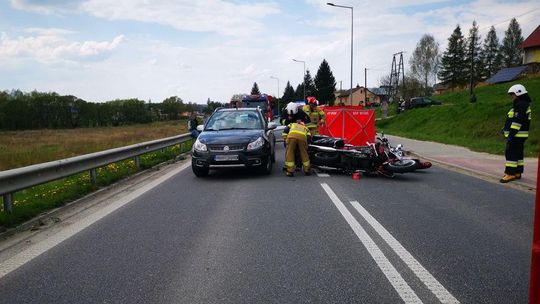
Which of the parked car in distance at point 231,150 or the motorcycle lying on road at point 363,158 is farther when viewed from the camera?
the motorcycle lying on road at point 363,158

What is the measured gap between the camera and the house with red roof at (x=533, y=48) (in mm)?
58406

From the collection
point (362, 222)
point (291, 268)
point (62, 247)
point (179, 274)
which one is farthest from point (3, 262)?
point (362, 222)

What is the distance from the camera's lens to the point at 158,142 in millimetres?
14438

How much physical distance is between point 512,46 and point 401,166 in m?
99.1

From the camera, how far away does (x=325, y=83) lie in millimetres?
100875

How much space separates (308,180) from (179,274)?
6.18 meters

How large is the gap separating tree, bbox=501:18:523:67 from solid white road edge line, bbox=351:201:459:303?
99.5 meters

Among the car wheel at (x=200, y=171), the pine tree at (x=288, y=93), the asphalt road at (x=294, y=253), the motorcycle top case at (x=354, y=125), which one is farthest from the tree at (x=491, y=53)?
the asphalt road at (x=294, y=253)

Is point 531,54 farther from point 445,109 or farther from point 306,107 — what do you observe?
point 306,107

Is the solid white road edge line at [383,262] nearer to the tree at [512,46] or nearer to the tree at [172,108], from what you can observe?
the tree at [512,46]

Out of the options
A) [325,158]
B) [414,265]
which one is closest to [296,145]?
[325,158]

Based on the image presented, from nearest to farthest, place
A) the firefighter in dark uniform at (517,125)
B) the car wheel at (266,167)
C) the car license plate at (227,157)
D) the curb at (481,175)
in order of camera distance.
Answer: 1. the curb at (481,175)
2. the firefighter in dark uniform at (517,125)
3. the car license plate at (227,157)
4. the car wheel at (266,167)

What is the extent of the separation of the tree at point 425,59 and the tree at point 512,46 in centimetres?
1448

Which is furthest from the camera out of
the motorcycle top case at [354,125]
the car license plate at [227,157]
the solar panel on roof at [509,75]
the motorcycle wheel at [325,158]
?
the solar panel on roof at [509,75]
